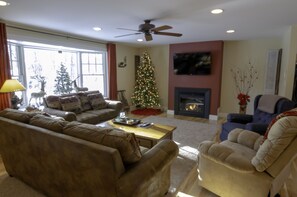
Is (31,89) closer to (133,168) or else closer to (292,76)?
(133,168)

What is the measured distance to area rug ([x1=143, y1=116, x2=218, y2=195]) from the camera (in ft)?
8.30

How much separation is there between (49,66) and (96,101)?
1.57 metres

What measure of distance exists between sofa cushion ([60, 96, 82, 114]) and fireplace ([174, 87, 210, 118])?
A: 10.5 feet

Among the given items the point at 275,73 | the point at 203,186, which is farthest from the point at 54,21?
the point at 275,73

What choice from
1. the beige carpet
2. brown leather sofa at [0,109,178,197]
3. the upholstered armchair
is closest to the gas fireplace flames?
the beige carpet

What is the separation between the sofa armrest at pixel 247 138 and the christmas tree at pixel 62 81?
167 inches

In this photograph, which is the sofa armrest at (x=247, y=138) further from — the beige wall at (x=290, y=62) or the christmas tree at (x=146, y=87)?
the christmas tree at (x=146, y=87)

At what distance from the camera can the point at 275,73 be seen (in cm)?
477

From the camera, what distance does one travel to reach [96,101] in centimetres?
466

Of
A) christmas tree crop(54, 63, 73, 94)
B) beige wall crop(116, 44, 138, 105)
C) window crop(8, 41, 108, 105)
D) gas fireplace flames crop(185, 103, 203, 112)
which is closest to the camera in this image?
window crop(8, 41, 108, 105)

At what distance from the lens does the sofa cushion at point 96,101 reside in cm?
461

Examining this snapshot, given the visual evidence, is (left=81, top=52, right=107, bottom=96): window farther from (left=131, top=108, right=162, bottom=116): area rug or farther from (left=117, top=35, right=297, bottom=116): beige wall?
(left=131, top=108, right=162, bottom=116): area rug

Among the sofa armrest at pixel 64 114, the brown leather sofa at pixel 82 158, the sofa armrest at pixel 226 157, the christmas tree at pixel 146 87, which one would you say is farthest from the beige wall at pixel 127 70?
the sofa armrest at pixel 226 157

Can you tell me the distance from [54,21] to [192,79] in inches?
159
